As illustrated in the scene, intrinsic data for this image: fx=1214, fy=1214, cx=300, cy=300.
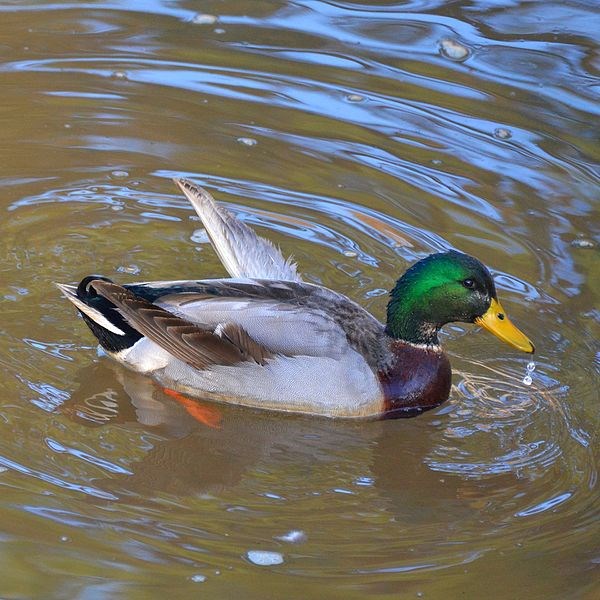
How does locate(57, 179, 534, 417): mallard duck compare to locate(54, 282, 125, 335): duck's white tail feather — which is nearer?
locate(57, 179, 534, 417): mallard duck

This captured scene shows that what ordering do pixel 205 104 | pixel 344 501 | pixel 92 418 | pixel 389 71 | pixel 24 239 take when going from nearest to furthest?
1. pixel 344 501
2. pixel 92 418
3. pixel 24 239
4. pixel 205 104
5. pixel 389 71

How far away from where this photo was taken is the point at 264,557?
4.52 metres

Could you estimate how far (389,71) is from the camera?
8.86 m

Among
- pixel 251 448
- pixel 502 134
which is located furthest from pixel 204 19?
pixel 251 448

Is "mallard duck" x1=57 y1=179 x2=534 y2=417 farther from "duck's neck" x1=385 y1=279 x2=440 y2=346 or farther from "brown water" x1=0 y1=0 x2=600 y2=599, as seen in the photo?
"brown water" x1=0 y1=0 x2=600 y2=599

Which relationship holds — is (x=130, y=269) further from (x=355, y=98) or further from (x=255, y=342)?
(x=355, y=98)

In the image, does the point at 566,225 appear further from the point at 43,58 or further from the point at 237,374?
the point at 43,58

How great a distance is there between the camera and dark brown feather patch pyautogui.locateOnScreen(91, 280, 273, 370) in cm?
552

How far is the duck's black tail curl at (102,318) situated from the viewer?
5.73m

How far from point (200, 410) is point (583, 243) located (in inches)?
104

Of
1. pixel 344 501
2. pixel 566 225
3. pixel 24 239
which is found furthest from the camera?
pixel 566 225

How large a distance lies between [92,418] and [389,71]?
4.31 meters

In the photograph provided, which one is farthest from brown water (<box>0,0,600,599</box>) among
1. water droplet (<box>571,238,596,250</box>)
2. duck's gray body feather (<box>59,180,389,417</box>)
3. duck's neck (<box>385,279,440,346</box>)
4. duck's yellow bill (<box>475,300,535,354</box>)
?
duck's neck (<box>385,279,440,346</box>)

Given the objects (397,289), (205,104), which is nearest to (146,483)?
(397,289)
